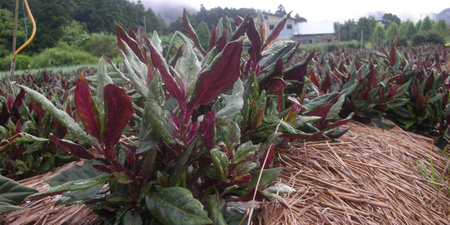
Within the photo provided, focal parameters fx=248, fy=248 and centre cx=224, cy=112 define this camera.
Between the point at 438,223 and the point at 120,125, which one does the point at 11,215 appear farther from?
the point at 438,223

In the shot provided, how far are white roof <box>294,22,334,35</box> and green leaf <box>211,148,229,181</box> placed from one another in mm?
67433

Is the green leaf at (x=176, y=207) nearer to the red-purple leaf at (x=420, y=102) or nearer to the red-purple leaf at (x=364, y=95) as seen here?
the red-purple leaf at (x=364, y=95)

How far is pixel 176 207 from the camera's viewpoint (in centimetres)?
64

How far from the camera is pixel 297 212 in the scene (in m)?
0.98

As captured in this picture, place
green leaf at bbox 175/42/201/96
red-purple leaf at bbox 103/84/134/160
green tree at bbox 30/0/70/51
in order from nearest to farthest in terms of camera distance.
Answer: red-purple leaf at bbox 103/84/134/160 → green leaf at bbox 175/42/201/96 → green tree at bbox 30/0/70/51

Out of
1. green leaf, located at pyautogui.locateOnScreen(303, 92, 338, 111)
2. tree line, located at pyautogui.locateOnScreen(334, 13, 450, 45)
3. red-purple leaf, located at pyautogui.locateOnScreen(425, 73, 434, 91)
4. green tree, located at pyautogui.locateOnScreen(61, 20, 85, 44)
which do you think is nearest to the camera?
green leaf, located at pyautogui.locateOnScreen(303, 92, 338, 111)

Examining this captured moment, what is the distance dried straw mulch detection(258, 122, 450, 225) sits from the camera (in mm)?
1023

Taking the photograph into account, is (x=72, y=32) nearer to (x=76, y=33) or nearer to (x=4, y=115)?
(x=76, y=33)

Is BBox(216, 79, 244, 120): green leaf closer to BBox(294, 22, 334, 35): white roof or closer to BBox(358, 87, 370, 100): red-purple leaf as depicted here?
BBox(358, 87, 370, 100): red-purple leaf

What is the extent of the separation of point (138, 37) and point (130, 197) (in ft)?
2.52

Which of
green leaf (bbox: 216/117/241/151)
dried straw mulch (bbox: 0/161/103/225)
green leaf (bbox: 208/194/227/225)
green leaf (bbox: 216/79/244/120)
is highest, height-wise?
green leaf (bbox: 216/79/244/120)

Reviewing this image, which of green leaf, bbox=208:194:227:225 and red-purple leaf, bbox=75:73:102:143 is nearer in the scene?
red-purple leaf, bbox=75:73:102:143

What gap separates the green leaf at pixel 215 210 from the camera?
0.70 meters

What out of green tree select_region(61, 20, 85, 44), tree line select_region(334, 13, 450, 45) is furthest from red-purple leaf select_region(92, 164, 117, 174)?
green tree select_region(61, 20, 85, 44)
